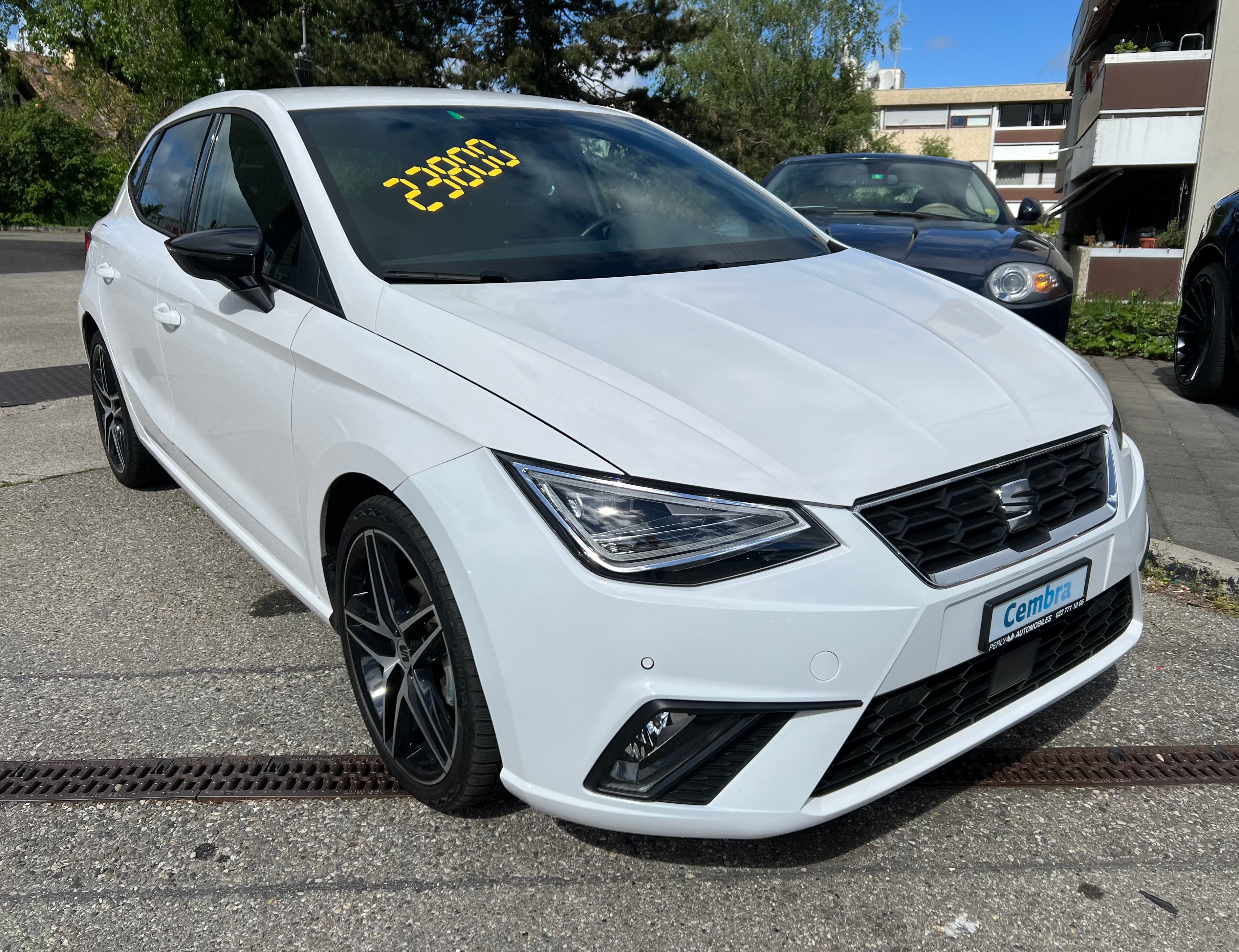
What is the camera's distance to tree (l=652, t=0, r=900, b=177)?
45875 millimetres

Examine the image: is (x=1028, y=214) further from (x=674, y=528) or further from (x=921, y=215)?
(x=674, y=528)

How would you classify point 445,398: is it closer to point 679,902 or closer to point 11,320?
point 679,902

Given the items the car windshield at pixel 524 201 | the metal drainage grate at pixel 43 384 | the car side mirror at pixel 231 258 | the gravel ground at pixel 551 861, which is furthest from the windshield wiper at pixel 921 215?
the metal drainage grate at pixel 43 384

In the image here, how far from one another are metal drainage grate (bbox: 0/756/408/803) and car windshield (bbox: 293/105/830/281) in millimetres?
1241

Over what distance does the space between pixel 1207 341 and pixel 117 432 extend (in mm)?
6125

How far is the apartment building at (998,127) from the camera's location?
234 feet

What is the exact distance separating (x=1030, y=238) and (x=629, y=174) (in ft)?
11.1

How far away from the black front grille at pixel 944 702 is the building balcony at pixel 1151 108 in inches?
537

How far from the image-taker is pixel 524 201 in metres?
2.99

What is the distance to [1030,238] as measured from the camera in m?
5.85

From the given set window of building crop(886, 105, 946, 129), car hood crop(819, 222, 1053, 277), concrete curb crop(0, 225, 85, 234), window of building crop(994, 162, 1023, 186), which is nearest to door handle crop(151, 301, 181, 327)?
car hood crop(819, 222, 1053, 277)

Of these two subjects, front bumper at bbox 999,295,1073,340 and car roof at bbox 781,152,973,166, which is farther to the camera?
car roof at bbox 781,152,973,166

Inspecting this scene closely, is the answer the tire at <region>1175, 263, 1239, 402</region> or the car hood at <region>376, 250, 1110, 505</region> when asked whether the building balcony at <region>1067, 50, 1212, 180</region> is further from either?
the car hood at <region>376, 250, 1110, 505</region>

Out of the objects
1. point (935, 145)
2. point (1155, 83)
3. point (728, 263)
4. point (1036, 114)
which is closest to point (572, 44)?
point (1155, 83)
